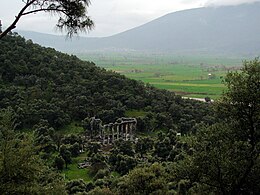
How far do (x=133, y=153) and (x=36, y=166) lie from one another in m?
29.8

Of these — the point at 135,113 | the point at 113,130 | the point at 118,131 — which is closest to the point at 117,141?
the point at 113,130

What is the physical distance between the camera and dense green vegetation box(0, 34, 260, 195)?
1167 cm

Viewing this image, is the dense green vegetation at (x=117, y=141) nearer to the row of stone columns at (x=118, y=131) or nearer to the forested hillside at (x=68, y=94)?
the forested hillside at (x=68, y=94)

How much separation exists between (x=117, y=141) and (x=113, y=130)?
4587 millimetres

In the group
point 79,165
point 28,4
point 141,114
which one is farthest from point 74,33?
point 141,114

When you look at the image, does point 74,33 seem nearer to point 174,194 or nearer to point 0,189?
point 0,189

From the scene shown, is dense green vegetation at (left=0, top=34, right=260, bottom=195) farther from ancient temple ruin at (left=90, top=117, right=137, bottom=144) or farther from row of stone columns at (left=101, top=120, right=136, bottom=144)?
row of stone columns at (left=101, top=120, right=136, bottom=144)

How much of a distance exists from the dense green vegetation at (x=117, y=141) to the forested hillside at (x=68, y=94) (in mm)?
145

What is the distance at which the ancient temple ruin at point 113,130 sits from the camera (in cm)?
4844

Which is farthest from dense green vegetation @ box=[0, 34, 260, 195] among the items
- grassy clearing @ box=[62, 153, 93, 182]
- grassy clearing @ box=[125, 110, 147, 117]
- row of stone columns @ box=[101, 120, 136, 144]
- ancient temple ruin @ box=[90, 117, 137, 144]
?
row of stone columns @ box=[101, 120, 136, 144]

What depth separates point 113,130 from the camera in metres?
49.4

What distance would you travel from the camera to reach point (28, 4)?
8758 millimetres

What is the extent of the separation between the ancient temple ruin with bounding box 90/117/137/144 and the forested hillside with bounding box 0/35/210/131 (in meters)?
2.31

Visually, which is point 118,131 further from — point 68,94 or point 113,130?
point 68,94
